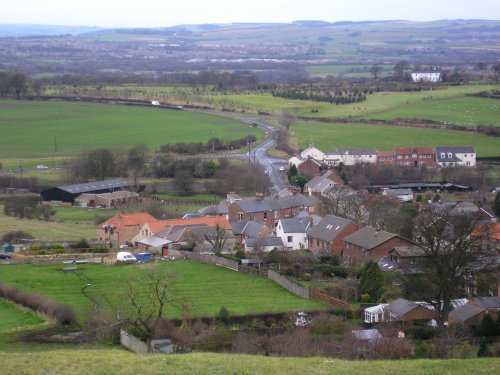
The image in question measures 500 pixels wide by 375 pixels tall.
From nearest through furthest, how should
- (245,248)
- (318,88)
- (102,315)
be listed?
(102,315)
(245,248)
(318,88)

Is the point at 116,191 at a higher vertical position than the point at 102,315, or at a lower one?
lower

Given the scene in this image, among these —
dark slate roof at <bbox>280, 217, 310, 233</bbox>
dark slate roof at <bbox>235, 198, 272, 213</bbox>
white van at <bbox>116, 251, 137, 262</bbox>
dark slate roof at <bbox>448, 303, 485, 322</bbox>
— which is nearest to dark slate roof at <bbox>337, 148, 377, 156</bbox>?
dark slate roof at <bbox>235, 198, 272, 213</bbox>

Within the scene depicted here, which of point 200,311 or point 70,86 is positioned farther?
point 70,86

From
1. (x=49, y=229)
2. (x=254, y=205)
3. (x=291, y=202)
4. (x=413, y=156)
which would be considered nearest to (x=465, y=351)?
(x=254, y=205)

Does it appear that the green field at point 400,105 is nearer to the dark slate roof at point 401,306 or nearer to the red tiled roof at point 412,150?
the red tiled roof at point 412,150

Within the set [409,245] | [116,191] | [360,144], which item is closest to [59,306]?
[409,245]

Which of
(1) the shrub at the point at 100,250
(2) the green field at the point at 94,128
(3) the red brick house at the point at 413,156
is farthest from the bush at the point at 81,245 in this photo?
(2) the green field at the point at 94,128

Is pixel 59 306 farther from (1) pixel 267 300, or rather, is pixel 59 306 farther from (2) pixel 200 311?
(1) pixel 267 300

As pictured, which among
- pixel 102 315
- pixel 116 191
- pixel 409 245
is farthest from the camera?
pixel 116 191
